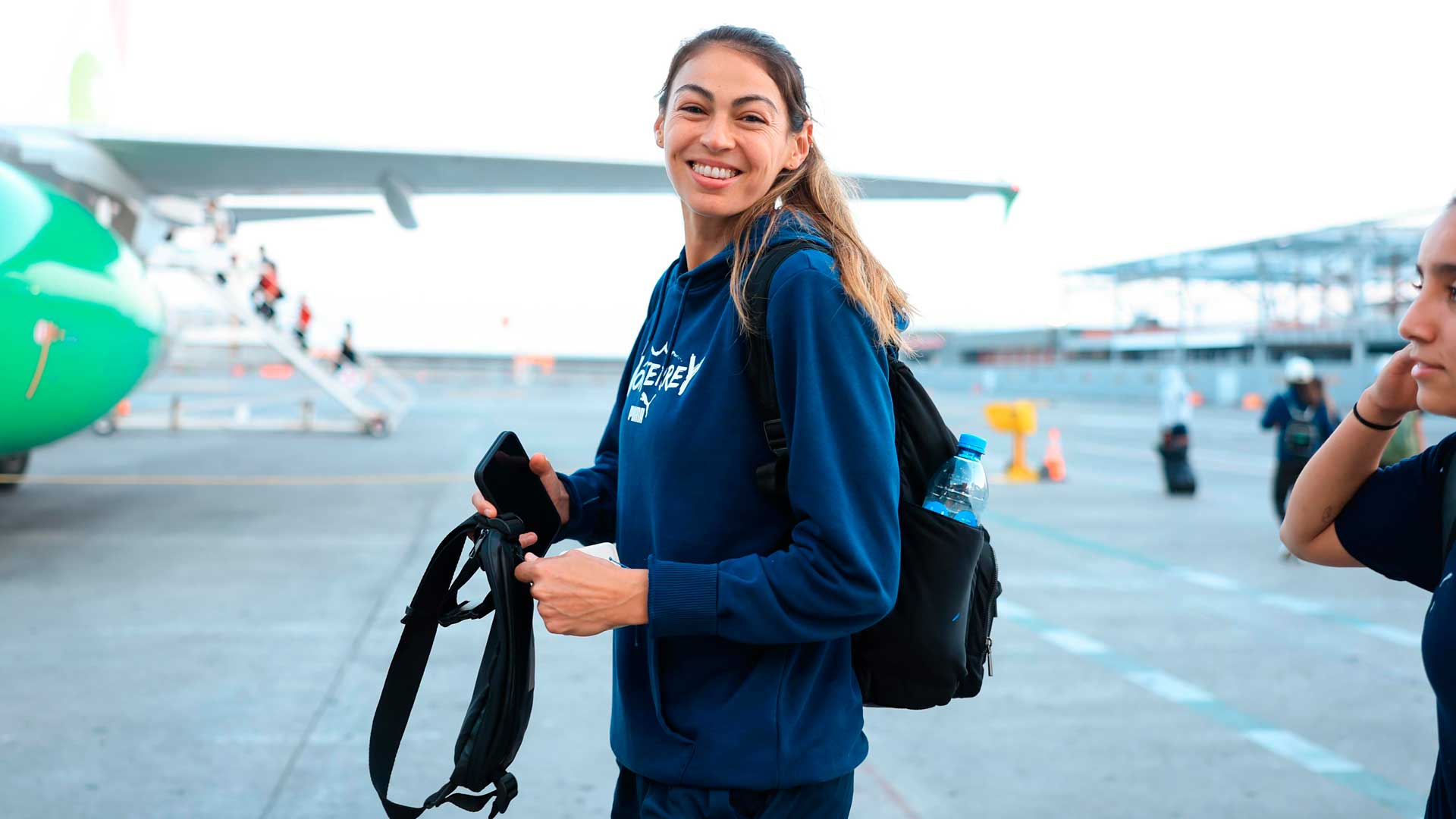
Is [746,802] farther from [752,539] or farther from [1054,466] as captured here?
[1054,466]

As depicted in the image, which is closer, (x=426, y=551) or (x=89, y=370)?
(x=89, y=370)

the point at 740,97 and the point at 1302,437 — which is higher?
the point at 740,97

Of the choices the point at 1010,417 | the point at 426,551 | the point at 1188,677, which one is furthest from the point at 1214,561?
the point at 426,551

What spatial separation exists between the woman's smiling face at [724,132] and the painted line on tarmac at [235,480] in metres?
10.3

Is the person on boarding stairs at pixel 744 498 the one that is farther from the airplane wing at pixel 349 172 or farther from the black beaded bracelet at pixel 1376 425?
the airplane wing at pixel 349 172

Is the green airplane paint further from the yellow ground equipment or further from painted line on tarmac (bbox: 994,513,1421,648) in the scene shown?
the yellow ground equipment

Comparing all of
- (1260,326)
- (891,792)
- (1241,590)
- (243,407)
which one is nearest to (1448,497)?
(891,792)

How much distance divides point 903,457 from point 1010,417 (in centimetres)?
1137

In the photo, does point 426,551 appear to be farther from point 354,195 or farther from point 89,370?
point 354,195

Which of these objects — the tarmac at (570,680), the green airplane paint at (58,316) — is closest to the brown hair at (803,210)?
the tarmac at (570,680)

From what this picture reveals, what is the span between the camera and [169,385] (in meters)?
33.7

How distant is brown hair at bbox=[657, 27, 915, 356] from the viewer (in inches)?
60.4

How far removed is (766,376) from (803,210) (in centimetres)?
33

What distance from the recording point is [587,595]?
1.49 metres
